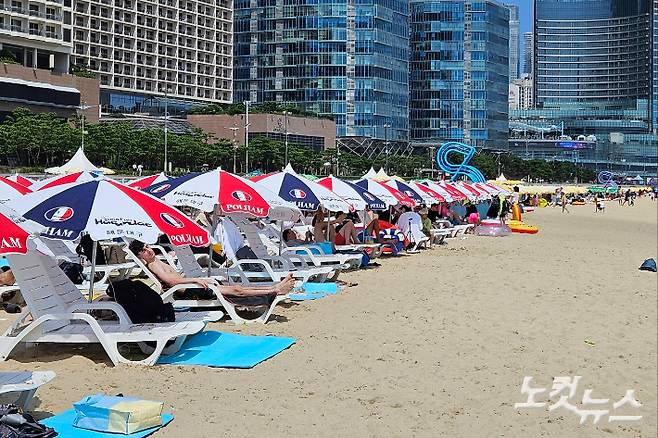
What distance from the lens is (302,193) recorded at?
14.5 metres

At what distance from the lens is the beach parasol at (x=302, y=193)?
563 inches

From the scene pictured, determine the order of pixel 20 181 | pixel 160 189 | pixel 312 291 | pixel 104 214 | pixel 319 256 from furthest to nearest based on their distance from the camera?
1. pixel 20 181
2. pixel 319 256
3. pixel 312 291
4. pixel 160 189
5. pixel 104 214

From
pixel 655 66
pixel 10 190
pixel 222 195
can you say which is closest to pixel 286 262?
pixel 222 195

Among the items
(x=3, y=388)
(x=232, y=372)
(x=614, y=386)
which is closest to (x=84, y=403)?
(x=3, y=388)

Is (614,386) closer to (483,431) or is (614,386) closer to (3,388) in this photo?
(483,431)

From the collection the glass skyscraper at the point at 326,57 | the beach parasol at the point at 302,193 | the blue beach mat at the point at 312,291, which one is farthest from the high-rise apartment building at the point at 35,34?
the blue beach mat at the point at 312,291

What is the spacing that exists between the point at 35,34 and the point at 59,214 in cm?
7175

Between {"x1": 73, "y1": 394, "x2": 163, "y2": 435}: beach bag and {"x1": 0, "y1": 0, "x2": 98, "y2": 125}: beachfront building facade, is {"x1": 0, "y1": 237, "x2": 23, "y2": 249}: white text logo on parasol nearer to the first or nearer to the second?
{"x1": 73, "y1": 394, "x2": 163, "y2": 435}: beach bag

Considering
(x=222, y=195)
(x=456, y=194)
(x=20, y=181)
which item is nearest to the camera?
(x=222, y=195)

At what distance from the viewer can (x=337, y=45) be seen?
4552 inches

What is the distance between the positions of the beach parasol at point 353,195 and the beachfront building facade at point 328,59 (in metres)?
95.9

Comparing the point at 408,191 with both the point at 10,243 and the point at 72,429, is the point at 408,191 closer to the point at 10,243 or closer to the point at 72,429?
the point at 72,429

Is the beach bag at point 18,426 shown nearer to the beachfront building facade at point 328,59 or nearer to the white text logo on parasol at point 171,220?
the white text logo on parasol at point 171,220

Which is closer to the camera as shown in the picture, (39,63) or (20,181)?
(20,181)
